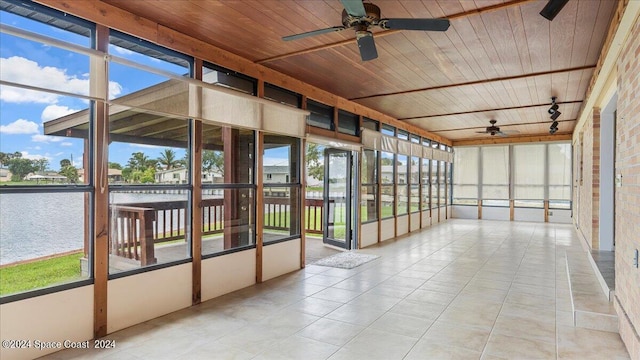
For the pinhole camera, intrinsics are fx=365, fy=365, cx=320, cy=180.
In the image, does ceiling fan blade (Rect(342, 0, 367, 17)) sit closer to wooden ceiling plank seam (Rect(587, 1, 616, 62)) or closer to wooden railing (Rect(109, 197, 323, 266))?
wooden ceiling plank seam (Rect(587, 1, 616, 62))

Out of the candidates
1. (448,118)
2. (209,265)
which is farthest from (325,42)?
(448,118)

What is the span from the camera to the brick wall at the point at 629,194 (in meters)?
Result: 2.52

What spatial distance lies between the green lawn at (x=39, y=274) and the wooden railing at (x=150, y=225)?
1.01 ft

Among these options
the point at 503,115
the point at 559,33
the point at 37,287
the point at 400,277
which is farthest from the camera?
the point at 503,115

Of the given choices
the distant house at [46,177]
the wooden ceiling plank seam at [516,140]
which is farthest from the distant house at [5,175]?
the wooden ceiling plank seam at [516,140]

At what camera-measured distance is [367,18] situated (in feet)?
9.14

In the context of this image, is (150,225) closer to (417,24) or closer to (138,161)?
(138,161)

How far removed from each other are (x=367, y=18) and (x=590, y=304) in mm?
3301

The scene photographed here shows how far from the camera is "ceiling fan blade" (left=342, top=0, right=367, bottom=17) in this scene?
2.47 meters

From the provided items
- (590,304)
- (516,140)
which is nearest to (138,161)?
(590,304)

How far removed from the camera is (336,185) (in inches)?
284

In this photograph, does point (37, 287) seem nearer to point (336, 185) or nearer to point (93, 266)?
point (93, 266)

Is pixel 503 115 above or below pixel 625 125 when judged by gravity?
above

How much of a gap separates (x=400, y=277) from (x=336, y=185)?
8.85ft
